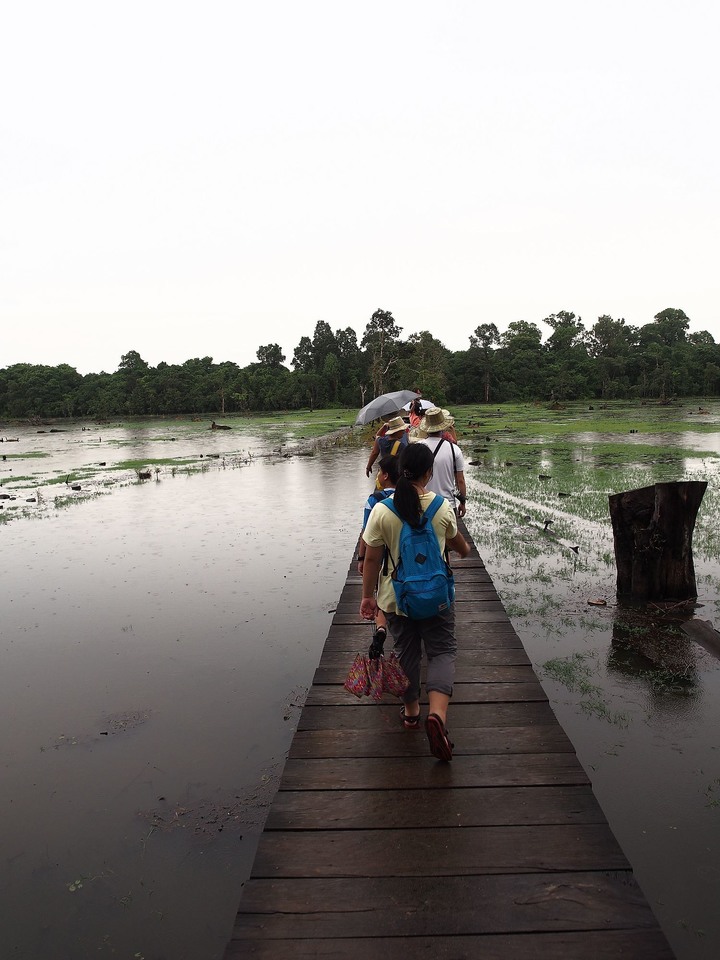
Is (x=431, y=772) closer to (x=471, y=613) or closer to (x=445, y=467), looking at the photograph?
(x=471, y=613)

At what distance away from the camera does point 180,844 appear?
4051mm

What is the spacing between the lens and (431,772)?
359cm

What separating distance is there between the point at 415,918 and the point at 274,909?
0.62m

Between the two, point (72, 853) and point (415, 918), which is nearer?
point (415, 918)

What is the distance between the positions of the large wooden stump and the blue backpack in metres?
5.02

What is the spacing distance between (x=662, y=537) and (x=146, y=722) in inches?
251

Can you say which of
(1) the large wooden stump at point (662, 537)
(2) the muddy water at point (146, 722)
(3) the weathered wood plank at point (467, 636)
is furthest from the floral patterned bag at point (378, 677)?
(1) the large wooden stump at point (662, 537)

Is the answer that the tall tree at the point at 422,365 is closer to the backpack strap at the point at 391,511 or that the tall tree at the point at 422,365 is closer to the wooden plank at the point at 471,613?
the wooden plank at the point at 471,613

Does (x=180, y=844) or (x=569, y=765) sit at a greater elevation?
(x=569, y=765)

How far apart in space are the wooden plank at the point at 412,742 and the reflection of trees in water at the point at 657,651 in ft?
6.50

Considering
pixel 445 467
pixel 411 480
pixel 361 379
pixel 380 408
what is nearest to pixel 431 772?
pixel 411 480

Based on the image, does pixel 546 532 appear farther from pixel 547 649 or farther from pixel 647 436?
pixel 647 436

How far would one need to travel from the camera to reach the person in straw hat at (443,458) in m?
6.52

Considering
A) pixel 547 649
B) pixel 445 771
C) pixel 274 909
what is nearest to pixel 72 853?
pixel 274 909
